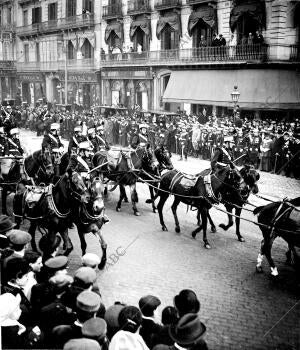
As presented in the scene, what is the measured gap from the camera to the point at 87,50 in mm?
34500

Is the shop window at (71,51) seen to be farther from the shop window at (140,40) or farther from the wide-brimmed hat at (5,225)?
A: the wide-brimmed hat at (5,225)

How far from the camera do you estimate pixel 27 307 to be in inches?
185

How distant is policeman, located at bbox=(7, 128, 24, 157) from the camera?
462 inches

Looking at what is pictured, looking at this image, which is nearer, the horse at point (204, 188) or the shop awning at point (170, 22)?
the horse at point (204, 188)

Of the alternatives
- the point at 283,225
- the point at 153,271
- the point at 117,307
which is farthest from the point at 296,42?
the point at 117,307

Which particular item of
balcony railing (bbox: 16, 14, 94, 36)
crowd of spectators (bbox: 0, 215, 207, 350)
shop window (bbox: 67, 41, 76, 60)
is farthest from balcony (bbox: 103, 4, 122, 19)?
crowd of spectators (bbox: 0, 215, 207, 350)

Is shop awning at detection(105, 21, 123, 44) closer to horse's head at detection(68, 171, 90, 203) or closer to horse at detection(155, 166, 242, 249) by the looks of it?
horse at detection(155, 166, 242, 249)

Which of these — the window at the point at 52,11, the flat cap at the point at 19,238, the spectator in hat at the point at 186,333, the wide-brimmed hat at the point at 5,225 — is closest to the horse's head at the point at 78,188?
the wide-brimmed hat at the point at 5,225

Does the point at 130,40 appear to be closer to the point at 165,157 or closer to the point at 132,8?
the point at 132,8

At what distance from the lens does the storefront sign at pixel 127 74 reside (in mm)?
29281

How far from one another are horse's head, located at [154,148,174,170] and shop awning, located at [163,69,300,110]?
913cm

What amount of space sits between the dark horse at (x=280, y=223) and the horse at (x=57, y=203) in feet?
11.7

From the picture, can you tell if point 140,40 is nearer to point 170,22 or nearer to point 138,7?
point 138,7

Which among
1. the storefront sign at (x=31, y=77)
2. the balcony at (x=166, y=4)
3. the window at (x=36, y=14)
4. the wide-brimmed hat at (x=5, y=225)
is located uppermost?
the window at (x=36, y=14)
